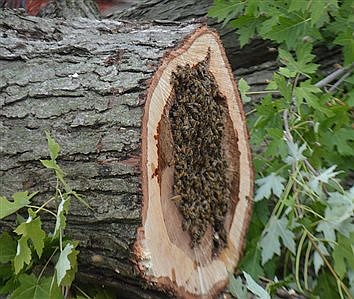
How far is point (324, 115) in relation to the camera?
84.9 inches

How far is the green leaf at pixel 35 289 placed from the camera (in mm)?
1623

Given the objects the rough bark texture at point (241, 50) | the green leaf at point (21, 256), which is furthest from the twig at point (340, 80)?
the green leaf at point (21, 256)

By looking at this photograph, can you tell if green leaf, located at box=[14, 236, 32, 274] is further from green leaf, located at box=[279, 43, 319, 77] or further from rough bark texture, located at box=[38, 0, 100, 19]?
rough bark texture, located at box=[38, 0, 100, 19]

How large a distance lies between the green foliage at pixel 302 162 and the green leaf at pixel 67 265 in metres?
0.44

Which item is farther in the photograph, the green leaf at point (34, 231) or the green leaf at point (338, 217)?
the green leaf at point (338, 217)

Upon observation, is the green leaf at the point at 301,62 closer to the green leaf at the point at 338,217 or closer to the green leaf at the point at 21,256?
the green leaf at the point at 338,217

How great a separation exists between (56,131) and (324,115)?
873 mm

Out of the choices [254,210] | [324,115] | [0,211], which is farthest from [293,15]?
[0,211]

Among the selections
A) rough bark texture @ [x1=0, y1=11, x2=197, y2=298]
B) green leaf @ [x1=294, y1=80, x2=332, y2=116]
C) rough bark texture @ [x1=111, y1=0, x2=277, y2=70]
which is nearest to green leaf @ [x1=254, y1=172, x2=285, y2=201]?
green leaf @ [x1=294, y1=80, x2=332, y2=116]

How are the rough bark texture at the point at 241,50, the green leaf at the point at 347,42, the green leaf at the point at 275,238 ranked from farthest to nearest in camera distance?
1. the rough bark texture at the point at 241,50
2. the green leaf at the point at 347,42
3. the green leaf at the point at 275,238

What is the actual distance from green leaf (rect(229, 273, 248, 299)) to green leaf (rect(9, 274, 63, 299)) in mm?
456

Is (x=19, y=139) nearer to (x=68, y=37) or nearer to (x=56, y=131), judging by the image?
(x=56, y=131)

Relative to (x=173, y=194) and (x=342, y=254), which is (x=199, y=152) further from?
(x=342, y=254)

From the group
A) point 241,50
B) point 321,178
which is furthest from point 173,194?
point 241,50
